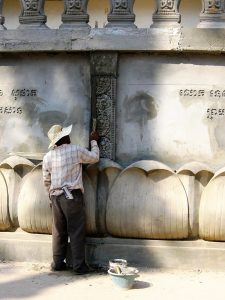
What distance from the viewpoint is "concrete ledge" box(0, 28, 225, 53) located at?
7.23 m

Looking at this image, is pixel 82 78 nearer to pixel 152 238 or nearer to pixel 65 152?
pixel 65 152

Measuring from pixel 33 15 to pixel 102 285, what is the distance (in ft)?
10.7

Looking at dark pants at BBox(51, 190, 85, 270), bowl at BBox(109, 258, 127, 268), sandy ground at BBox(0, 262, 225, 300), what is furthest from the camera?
dark pants at BBox(51, 190, 85, 270)

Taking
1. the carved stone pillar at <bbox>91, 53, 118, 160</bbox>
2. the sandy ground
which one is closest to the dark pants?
the sandy ground

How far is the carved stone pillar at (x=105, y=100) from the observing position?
7441 mm

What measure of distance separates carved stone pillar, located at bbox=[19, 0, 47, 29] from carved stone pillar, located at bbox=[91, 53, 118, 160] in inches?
30.7

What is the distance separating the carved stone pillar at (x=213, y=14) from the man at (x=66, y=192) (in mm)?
1974

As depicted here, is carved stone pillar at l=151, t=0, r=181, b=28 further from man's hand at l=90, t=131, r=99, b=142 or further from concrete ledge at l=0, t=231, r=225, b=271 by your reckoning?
concrete ledge at l=0, t=231, r=225, b=271

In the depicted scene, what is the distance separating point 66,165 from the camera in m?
6.98

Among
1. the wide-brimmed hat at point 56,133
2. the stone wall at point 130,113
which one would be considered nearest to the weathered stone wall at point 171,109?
the stone wall at point 130,113

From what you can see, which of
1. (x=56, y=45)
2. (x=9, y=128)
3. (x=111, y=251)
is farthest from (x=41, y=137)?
(x=111, y=251)

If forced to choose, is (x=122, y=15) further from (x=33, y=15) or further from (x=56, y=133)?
(x=56, y=133)

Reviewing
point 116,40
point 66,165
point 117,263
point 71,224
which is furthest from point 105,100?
point 117,263

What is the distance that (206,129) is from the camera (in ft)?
24.2
